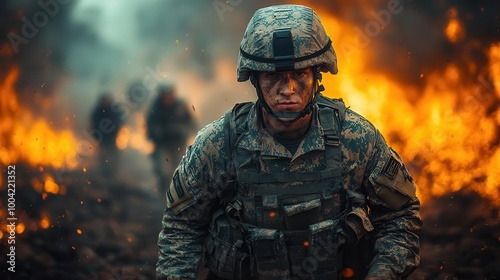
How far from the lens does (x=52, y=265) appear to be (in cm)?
739

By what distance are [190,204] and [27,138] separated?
319 cm

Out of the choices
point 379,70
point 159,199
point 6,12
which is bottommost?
point 159,199

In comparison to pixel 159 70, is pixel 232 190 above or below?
below

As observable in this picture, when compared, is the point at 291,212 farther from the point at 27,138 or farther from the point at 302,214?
the point at 27,138

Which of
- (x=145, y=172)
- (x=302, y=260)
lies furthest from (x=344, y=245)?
(x=145, y=172)

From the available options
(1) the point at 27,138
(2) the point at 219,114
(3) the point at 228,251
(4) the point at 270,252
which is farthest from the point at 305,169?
(1) the point at 27,138

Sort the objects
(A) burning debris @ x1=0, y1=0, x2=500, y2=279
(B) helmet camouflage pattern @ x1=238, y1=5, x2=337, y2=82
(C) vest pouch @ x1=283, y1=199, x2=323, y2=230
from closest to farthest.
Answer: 1. (B) helmet camouflage pattern @ x1=238, y1=5, x2=337, y2=82
2. (C) vest pouch @ x1=283, y1=199, x2=323, y2=230
3. (A) burning debris @ x1=0, y1=0, x2=500, y2=279

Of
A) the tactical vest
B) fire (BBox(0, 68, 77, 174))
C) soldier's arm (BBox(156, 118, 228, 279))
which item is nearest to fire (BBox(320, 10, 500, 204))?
fire (BBox(0, 68, 77, 174))

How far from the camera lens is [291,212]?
4.66 meters

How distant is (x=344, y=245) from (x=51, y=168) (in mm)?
3387

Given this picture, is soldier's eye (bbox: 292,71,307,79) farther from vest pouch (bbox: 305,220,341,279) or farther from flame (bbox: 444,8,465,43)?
flame (bbox: 444,8,465,43)

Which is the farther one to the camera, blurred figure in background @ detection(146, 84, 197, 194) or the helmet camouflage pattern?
blurred figure in background @ detection(146, 84, 197, 194)

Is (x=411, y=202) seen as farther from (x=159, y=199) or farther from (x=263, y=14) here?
(x=159, y=199)

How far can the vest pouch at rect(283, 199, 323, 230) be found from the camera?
466 cm
